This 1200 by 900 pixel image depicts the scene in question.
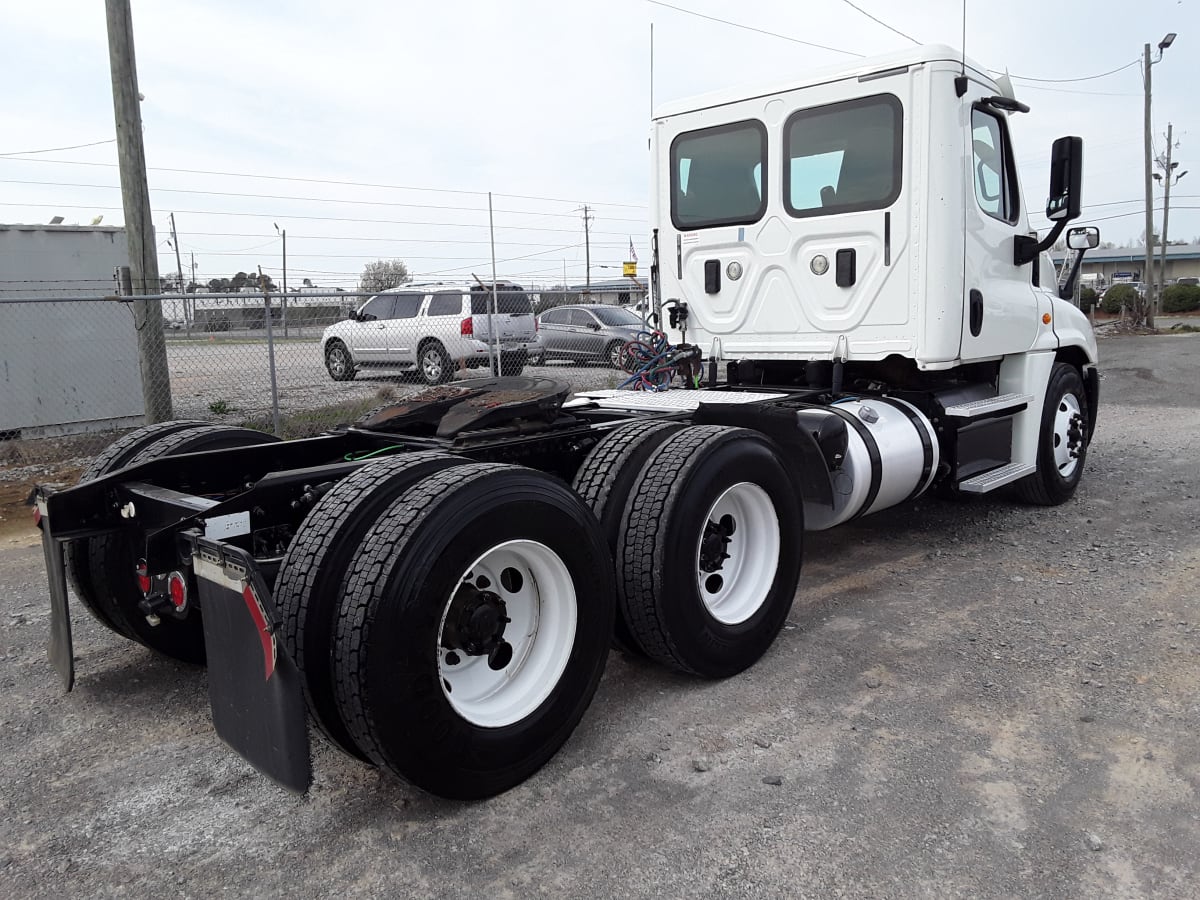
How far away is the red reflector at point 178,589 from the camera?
315 centimetres

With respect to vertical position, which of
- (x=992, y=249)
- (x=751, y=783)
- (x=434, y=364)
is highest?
(x=992, y=249)

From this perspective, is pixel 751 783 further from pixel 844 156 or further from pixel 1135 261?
pixel 1135 261

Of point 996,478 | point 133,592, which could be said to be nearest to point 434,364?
point 996,478

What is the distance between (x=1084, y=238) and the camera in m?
6.18

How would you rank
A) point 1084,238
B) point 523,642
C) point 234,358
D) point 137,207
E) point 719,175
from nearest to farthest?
point 523,642, point 719,175, point 1084,238, point 137,207, point 234,358

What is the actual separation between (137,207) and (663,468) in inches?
293

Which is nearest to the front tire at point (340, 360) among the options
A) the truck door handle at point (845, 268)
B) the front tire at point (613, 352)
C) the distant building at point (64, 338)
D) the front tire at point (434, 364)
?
the front tire at point (434, 364)

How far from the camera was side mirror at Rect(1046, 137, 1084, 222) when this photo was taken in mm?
5598

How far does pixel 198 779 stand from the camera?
10.2 ft

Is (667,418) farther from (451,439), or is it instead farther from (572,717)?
(572,717)

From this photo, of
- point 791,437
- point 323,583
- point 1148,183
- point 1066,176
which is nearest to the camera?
point 323,583

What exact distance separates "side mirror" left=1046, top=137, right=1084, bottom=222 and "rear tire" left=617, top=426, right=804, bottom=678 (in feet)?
9.99

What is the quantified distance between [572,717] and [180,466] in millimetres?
1943

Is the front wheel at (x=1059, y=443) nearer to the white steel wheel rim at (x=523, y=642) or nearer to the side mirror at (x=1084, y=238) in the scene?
the side mirror at (x=1084, y=238)
